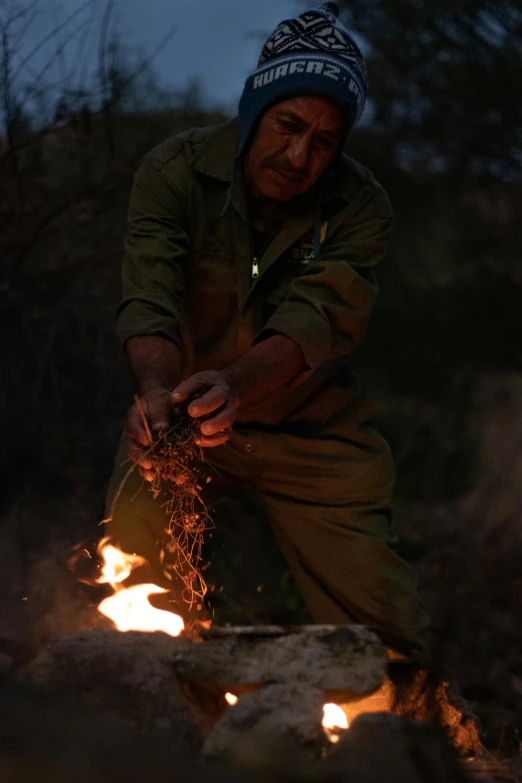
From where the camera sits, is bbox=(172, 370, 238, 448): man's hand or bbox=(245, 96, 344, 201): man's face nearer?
bbox=(172, 370, 238, 448): man's hand

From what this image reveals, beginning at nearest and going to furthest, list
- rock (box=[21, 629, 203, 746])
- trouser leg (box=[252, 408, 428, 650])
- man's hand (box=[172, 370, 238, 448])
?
rock (box=[21, 629, 203, 746])
man's hand (box=[172, 370, 238, 448])
trouser leg (box=[252, 408, 428, 650])

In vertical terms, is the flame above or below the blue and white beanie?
below

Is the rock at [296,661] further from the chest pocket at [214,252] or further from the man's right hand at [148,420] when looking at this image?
the chest pocket at [214,252]

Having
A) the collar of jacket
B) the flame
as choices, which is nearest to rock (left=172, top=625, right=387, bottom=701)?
the flame

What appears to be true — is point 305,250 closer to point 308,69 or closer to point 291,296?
point 291,296

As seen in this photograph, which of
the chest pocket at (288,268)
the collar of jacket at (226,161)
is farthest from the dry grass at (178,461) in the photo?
the collar of jacket at (226,161)

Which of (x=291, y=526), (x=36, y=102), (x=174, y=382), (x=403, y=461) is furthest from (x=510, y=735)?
(x=36, y=102)

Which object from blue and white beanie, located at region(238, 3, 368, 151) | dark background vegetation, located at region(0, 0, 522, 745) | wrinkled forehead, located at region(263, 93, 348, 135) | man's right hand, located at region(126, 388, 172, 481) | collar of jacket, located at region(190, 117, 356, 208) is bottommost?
dark background vegetation, located at region(0, 0, 522, 745)

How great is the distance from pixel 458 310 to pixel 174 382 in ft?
19.5

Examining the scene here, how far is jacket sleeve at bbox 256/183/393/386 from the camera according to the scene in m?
3.46

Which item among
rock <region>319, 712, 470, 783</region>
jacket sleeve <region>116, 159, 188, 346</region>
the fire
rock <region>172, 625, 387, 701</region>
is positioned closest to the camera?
rock <region>319, 712, 470, 783</region>

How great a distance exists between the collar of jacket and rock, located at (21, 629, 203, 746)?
185cm

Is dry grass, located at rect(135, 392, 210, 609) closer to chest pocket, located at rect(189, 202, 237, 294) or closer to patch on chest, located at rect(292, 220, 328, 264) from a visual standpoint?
chest pocket, located at rect(189, 202, 237, 294)

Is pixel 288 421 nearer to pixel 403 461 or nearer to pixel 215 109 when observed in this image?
pixel 403 461
